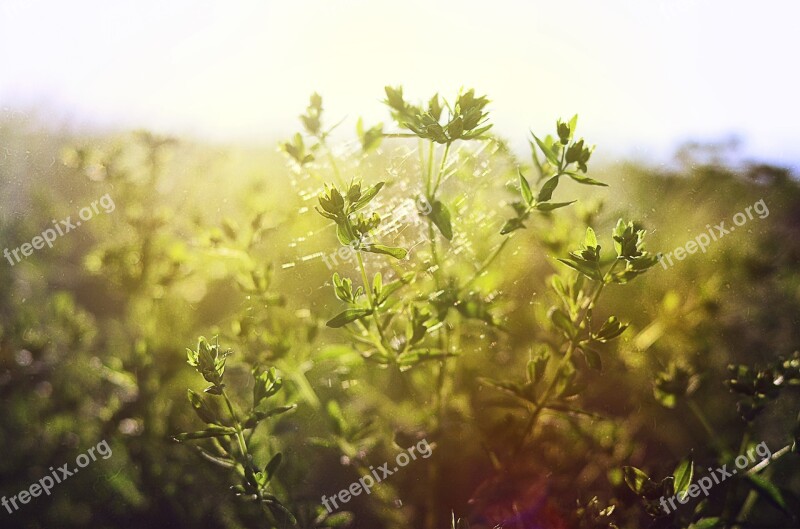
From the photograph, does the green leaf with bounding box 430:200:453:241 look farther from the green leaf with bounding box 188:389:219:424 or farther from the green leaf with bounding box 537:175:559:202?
the green leaf with bounding box 188:389:219:424

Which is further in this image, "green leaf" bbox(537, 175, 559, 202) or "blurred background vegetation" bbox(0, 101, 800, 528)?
"blurred background vegetation" bbox(0, 101, 800, 528)

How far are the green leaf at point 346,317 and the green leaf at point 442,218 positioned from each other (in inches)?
8.1

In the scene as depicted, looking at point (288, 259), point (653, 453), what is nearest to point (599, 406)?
point (653, 453)

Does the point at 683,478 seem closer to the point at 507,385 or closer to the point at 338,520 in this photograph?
the point at 507,385

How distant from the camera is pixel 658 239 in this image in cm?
166

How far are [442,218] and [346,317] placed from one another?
269 mm

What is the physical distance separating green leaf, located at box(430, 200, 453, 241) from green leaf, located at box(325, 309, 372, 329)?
21 centimetres

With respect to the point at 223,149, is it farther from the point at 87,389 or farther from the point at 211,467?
the point at 211,467

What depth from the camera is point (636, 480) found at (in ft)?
3.53

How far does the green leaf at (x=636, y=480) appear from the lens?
1.06 meters

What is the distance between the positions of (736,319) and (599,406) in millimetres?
611

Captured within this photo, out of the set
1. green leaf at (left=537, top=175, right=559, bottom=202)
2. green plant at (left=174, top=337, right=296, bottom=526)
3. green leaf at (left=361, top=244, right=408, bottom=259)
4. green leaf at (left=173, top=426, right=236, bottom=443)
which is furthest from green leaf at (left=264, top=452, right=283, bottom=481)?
green leaf at (left=537, top=175, right=559, bottom=202)

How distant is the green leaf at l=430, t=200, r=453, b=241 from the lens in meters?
1.11

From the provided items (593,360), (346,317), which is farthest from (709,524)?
(346,317)
